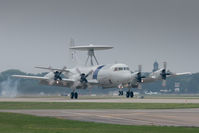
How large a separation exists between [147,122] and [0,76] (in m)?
90.5

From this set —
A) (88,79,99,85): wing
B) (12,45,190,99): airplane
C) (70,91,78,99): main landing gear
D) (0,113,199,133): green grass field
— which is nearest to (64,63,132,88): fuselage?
(12,45,190,99): airplane

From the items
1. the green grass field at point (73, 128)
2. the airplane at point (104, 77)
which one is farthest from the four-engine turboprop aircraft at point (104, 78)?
the green grass field at point (73, 128)

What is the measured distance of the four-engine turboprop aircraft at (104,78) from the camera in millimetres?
87062

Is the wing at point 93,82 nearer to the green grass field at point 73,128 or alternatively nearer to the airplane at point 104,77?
the airplane at point 104,77

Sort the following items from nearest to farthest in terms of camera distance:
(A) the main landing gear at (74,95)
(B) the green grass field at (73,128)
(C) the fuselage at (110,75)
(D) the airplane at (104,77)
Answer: (B) the green grass field at (73,128) < (D) the airplane at (104,77) < (C) the fuselage at (110,75) < (A) the main landing gear at (74,95)

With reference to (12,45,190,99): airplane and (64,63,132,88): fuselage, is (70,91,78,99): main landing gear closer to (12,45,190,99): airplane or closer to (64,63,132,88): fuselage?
(12,45,190,99): airplane

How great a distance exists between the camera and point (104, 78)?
91.1m

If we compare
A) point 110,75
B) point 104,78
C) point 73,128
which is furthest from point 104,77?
point 73,128

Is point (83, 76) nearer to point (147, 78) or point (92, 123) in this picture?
point (147, 78)

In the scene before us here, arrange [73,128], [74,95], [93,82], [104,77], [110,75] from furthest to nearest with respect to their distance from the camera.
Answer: [93,82] < [104,77] < [110,75] < [74,95] < [73,128]

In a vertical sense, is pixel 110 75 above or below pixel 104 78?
above

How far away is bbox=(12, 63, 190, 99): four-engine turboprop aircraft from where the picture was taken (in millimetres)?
87062

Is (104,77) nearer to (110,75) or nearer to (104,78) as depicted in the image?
(104,78)

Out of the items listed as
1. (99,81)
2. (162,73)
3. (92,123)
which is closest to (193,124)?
(92,123)
